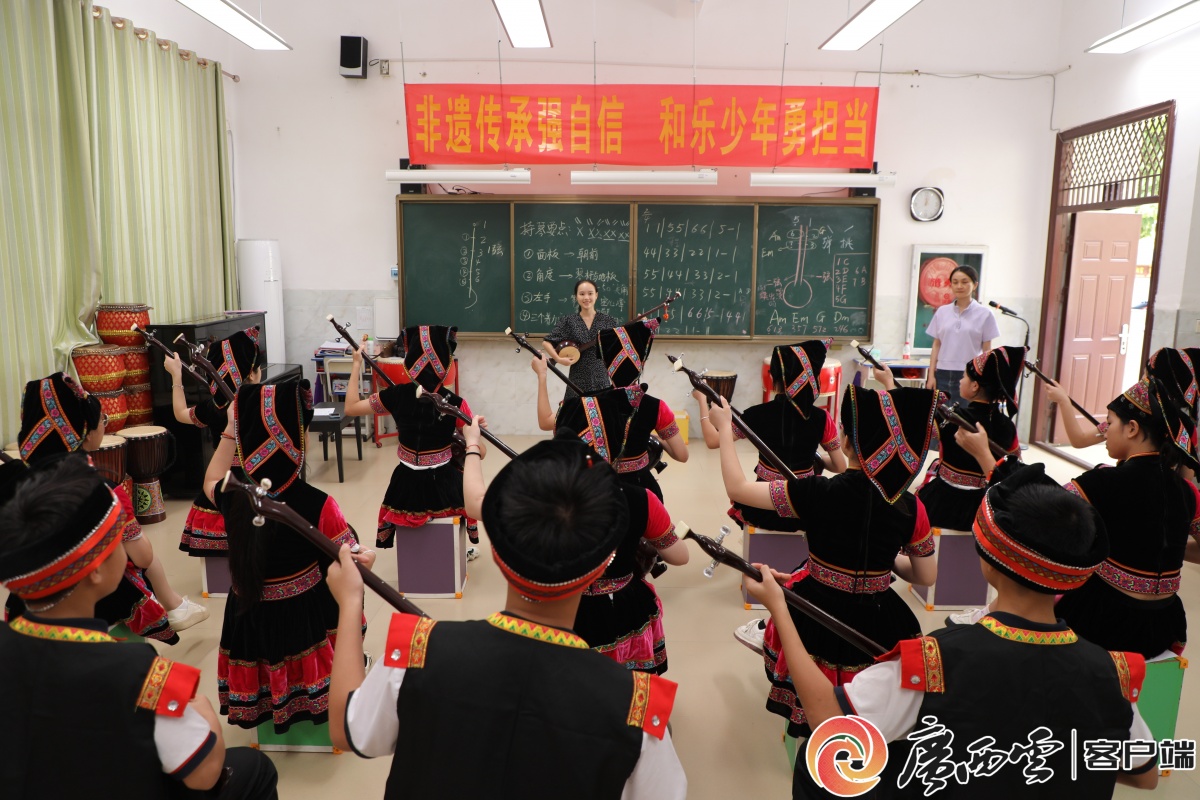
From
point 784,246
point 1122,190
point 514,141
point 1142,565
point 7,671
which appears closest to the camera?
point 7,671

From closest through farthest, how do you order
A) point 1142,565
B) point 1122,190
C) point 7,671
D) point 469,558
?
point 7,671 → point 1142,565 → point 469,558 → point 1122,190

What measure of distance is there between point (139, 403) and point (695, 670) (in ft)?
12.7

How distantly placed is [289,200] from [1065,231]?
6591 millimetres

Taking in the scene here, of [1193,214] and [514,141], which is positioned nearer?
[1193,214]

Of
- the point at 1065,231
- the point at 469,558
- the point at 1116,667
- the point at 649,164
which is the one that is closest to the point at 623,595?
the point at 1116,667

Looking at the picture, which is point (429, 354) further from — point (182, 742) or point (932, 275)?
point (932, 275)

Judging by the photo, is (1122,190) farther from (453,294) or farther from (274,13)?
(274,13)

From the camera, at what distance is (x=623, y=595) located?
2.51m

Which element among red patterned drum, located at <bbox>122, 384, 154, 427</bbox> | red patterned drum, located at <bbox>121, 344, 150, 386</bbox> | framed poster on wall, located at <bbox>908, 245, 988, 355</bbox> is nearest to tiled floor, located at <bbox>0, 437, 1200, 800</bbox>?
red patterned drum, located at <bbox>122, 384, 154, 427</bbox>

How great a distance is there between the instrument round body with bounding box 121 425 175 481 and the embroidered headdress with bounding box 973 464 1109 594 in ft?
15.0

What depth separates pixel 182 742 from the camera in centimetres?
130

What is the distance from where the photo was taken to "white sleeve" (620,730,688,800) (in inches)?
45.8

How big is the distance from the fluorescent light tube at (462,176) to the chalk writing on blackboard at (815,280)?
2.20 metres

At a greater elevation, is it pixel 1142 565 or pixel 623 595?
pixel 1142 565
